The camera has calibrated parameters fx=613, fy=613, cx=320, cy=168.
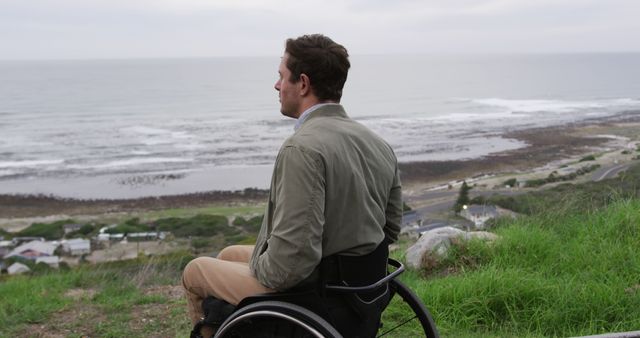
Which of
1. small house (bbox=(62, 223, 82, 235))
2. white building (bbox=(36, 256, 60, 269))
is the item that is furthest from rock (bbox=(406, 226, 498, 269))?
small house (bbox=(62, 223, 82, 235))

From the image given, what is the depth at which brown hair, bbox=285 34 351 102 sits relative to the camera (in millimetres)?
2217

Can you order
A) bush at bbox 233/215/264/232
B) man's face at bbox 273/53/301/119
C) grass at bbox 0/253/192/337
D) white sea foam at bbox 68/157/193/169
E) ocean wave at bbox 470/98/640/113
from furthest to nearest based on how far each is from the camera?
ocean wave at bbox 470/98/640/113 → white sea foam at bbox 68/157/193/169 → bush at bbox 233/215/264/232 → grass at bbox 0/253/192/337 → man's face at bbox 273/53/301/119

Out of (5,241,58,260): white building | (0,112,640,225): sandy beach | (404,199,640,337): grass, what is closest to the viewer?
(404,199,640,337): grass

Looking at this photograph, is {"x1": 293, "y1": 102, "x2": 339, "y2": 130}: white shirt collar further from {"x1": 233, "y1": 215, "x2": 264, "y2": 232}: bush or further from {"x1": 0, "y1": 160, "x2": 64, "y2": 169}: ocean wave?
{"x1": 0, "y1": 160, "x2": 64, "y2": 169}: ocean wave

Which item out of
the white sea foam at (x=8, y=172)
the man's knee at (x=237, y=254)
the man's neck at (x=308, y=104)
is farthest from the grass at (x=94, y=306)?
the white sea foam at (x=8, y=172)


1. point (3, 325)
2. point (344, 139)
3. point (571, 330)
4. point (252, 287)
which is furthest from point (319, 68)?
point (3, 325)

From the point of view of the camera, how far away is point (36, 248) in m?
19.0

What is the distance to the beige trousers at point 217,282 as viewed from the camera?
94.1 inches

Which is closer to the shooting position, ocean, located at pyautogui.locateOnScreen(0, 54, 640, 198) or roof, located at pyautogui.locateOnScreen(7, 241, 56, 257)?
roof, located at pyautogui.locateOnScreen(7, 241, 56, 257)

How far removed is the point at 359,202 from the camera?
2229 mm

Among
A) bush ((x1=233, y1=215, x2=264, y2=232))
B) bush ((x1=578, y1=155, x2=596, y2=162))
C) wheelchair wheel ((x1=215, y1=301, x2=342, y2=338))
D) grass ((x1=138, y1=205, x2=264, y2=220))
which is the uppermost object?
wheelchair wheel ((x1=215, y1=301, x2=342, y2=338))

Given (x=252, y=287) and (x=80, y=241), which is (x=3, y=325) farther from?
(x=80, y=241)

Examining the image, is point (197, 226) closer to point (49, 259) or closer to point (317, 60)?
point (49, 259)

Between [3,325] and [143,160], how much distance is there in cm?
2981
